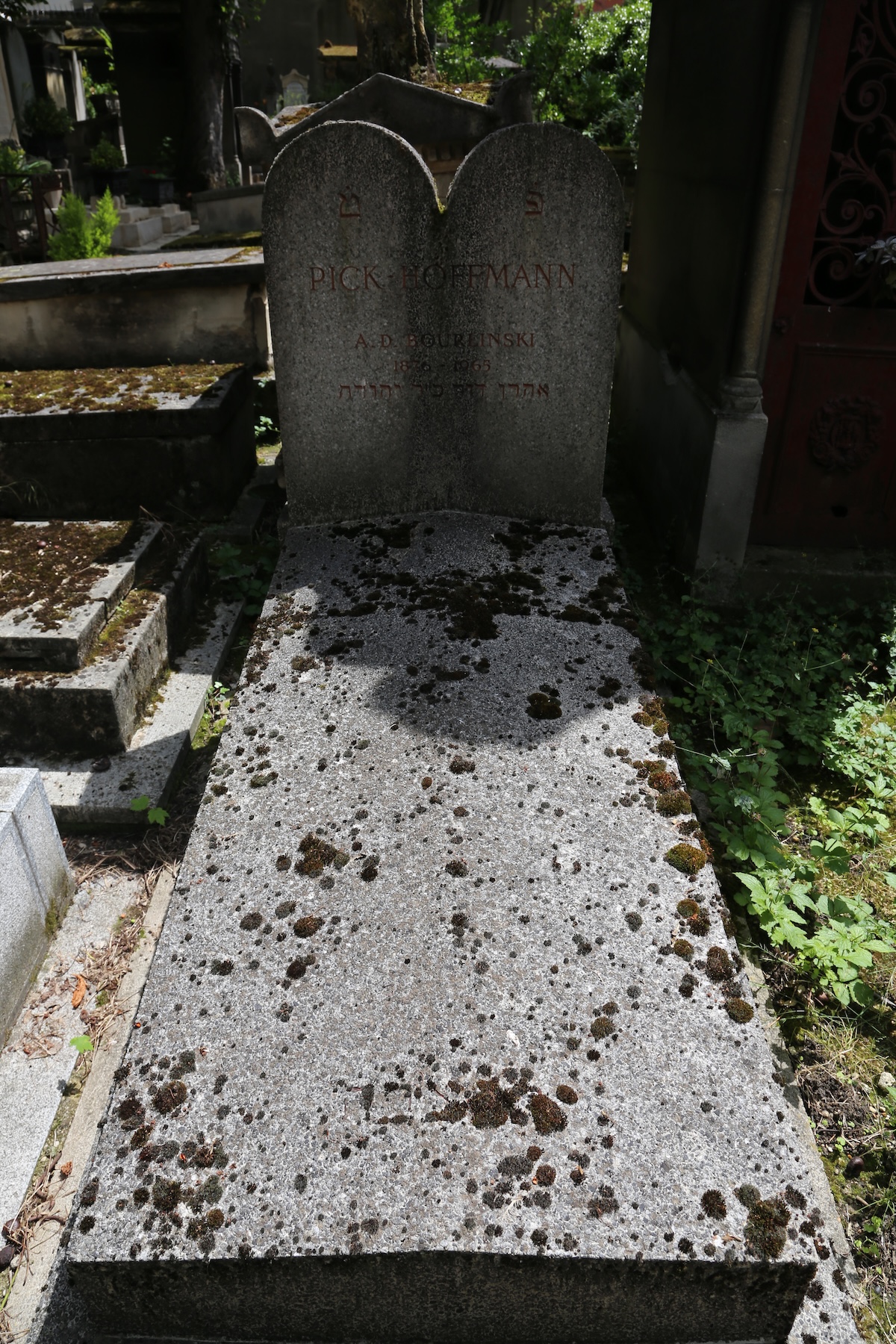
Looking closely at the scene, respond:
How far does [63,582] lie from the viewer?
3686mm

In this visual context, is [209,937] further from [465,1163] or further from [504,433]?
A: [504,433]

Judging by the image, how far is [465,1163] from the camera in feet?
5.37

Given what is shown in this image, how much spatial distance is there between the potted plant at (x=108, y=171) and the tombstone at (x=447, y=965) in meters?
15.6

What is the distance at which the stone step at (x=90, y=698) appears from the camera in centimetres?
335

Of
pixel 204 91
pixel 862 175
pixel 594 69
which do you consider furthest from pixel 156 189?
pixel 862 175

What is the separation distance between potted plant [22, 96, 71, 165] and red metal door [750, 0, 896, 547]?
18105 millimetres

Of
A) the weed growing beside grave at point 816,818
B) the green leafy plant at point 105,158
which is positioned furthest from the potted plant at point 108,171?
the weed growing beside grave at point 816,818

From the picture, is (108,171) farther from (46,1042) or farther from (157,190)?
(46,1042)

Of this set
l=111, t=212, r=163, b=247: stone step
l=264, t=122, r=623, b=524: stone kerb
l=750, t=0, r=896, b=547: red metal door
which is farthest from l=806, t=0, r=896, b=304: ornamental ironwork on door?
l=111, t=212, r=163, b=247: stone step

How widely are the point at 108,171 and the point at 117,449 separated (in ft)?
46.3

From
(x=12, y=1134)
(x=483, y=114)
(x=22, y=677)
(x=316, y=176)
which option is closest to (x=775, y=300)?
(x=316, y=176)

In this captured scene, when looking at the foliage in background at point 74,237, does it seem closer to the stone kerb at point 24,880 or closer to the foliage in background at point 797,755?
the foliage in background at point 797,755

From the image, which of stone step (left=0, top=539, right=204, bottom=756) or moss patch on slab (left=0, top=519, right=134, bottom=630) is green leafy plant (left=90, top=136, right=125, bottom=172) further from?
stone step (left=0, top=539, right=204, bottom=756)

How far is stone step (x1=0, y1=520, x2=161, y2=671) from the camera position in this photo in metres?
3.36
